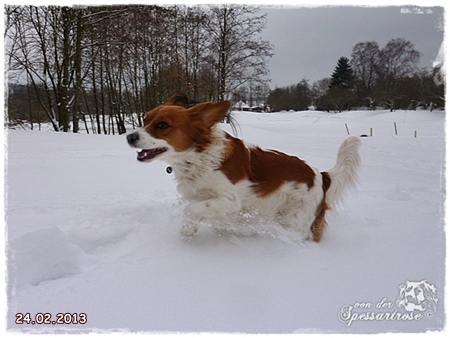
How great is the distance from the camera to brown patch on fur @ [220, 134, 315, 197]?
122 inches

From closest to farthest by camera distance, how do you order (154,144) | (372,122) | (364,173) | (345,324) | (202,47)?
(345,324) < (154,144) < (364,173) < (202,47) < (372,122)

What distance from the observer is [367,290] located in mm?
2199

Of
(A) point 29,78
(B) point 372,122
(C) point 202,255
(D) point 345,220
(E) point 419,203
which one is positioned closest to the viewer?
(C) point 202,255

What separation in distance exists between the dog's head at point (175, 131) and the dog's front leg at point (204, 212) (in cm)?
54

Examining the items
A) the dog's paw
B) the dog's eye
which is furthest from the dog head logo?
the dog's eye

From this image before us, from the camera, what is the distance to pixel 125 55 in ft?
49.8

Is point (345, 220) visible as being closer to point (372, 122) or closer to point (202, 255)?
point (202, 255)

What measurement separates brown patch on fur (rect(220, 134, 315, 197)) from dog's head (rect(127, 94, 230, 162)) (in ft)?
0.93

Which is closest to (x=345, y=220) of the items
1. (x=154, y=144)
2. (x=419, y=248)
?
(x=419, y=248)

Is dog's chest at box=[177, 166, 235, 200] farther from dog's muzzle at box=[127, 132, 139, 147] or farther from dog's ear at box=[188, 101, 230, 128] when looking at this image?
dog's muzzle at box=[127, 132, 139, 147]

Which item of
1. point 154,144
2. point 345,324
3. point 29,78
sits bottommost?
point 345,324

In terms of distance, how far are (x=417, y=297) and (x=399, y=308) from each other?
205 mm

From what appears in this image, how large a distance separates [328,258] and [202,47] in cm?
1671
